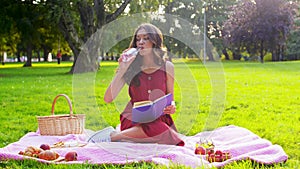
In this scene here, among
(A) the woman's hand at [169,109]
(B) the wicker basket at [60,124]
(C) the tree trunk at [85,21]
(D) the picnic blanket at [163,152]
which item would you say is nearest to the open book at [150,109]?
(A) the woman's hand at [169,109]

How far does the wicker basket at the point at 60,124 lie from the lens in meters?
4.68

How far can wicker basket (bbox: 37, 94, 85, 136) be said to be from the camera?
4676mm

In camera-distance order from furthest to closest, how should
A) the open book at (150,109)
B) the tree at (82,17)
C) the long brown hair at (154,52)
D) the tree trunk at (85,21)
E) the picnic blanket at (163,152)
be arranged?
the tree trunk at (85,21), the tree at (82,17), the long brown hair at (154,52), the open book at (150,109), the picnic blanket at (163,152)

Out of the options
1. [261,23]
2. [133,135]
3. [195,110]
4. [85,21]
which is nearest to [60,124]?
[133,135]

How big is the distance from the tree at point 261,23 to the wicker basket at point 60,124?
71.1ft

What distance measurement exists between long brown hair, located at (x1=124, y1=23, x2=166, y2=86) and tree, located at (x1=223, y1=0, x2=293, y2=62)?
21.9m

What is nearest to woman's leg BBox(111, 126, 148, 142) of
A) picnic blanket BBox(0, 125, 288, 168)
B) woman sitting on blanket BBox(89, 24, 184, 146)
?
woman sitting on blanket BBox(89, 24, 184, 146)

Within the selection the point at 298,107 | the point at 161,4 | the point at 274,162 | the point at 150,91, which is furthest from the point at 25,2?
the point at 274,162

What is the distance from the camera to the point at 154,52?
416cm

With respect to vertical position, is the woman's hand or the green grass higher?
the woman's hand

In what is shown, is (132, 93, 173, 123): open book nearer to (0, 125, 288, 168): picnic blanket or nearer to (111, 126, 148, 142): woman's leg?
(111, 126, 148, 142): woman's leg

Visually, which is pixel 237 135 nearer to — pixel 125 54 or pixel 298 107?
pixel 125 54

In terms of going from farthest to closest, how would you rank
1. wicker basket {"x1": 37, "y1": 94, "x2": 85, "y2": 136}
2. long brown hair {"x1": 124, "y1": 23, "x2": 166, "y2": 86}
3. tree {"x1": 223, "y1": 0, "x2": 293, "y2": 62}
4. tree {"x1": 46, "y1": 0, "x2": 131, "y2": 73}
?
→ tree {"x1": 223, "y1": 0, "x2": 293, "y2": 62} → tree {"x1": 46, "y1": 0, "x2": 131, "y2": 73} → wicker basket {"x1": 37, "y1": 94, "x2": 85, "y2": 136} → long brown hair {"x1": 124, "y1": 23, "x2": 166, "y2": 86}

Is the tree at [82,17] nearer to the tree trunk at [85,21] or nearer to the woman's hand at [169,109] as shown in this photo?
the tree trunk at [85,21]
